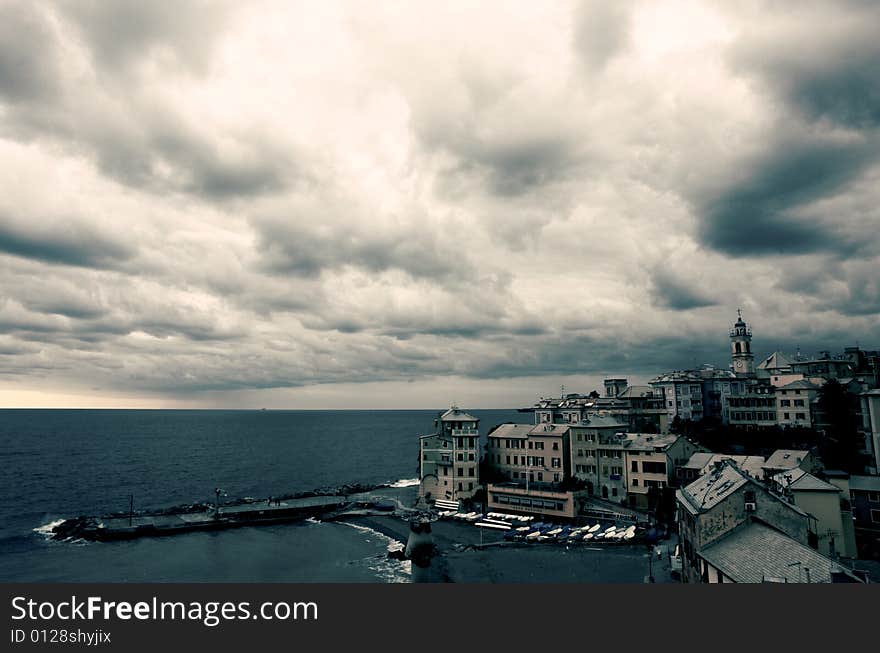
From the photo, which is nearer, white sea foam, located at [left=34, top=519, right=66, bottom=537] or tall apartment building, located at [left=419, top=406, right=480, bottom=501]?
white sea foam, located at [left=34, top=519, right=66, bottom=537]

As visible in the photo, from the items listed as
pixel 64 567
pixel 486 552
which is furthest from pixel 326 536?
pixel 64 567

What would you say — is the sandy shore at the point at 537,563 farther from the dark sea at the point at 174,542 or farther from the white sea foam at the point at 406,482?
the white sea foam at the point at 406,482

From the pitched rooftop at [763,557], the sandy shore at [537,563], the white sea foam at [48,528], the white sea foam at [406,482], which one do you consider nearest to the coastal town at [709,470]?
the pitched rooftop at [763,557]

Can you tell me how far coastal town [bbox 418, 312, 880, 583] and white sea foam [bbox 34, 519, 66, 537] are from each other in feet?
214

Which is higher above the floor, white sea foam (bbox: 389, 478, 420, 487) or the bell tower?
the bell tower

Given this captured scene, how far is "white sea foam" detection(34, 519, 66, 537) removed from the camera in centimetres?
9362

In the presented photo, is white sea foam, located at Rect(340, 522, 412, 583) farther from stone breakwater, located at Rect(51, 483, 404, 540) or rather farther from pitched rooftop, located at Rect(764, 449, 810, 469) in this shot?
pitched rooftop, located at Rect(764, 449, 810, 469)

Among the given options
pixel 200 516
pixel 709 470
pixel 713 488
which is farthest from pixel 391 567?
pixel 200 516

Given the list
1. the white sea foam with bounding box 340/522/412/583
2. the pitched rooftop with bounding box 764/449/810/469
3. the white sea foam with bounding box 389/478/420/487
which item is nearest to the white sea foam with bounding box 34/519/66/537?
the white sea foam with bounding box 340/522/412/583

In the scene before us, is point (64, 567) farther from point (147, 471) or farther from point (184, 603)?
point (147, 471)

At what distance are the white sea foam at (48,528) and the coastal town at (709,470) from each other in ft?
214

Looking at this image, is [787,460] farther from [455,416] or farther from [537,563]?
[455,416]

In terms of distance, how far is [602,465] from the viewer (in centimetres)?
9975

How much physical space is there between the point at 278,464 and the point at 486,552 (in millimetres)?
130145
